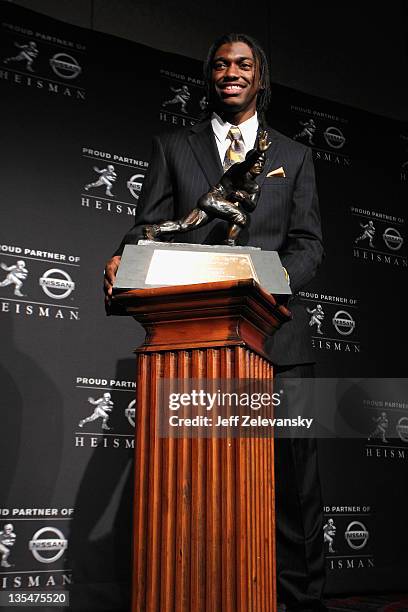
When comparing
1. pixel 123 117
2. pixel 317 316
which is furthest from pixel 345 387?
pixel 123 117

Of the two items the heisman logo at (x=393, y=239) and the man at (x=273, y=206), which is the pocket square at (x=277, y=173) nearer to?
the man at (x=273, y=206)

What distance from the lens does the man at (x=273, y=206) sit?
79.0 inches

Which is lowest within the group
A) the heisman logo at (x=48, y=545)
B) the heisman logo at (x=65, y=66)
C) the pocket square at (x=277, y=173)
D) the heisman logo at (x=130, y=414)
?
the heisman logo at (x=48, y=545)

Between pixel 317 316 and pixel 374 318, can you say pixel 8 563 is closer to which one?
pixel 317 316

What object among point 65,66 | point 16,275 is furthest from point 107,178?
point 16,275

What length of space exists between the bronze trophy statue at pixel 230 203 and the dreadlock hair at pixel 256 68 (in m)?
0.41

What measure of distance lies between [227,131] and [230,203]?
388 millimetres

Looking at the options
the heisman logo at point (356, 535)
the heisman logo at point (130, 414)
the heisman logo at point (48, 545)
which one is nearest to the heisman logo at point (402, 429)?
the heisman logo at point (356, 535)

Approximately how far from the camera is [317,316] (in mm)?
3496

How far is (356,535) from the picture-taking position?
3287mm

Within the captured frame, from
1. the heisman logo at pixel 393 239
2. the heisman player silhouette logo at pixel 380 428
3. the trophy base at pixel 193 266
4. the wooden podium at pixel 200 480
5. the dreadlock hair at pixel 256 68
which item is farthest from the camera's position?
the heisman logo at pixel 393 239

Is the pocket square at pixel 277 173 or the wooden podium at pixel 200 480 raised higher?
the pocket square at pixel 277 173

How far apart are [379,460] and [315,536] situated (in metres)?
1.43

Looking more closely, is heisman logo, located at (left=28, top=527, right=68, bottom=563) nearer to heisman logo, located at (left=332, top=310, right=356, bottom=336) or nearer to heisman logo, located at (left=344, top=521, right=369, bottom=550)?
heisman logo, located at (left=344, top=521, right=369, bottom=550)
